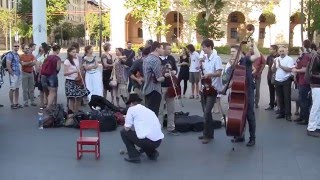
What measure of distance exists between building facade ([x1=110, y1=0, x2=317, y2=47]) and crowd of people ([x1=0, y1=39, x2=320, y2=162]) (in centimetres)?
4509

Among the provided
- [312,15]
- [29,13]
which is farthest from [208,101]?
[29,13]

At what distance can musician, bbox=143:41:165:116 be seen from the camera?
363 inches

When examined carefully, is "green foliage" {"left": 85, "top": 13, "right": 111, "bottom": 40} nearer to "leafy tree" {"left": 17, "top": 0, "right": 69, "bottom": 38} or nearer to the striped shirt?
"leafy tree" {"left": 17, "top": 0, "right": 69, "bottom": 38}

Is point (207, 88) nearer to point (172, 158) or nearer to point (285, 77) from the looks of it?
point (172, 158)

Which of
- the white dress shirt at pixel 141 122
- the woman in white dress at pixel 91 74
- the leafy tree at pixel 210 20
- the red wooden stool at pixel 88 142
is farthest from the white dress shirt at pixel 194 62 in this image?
the leafy tree at pixel 210 20

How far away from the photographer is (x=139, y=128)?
25.5ft

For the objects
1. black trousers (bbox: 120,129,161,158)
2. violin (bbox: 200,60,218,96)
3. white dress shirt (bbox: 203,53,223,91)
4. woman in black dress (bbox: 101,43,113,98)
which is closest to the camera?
black trousers (bbox: 120,129,161,158)

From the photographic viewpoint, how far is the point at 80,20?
132250mm

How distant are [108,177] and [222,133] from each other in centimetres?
376

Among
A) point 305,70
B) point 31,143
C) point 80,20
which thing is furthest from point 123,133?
point 80,20

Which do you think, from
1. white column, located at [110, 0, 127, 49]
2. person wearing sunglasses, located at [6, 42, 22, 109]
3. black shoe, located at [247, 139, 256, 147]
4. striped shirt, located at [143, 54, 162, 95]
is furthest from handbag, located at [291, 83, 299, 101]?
white column, located at [110, 0, 127, 49]

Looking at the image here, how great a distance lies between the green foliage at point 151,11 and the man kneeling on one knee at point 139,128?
135 feet

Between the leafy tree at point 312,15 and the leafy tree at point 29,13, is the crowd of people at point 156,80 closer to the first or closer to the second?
the leafy tree at point 312,15

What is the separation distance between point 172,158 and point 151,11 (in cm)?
4215
